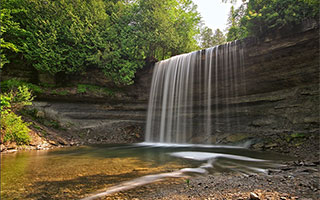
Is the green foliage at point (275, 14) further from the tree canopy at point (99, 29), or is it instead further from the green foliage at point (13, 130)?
the green foliage at point (13, 130)

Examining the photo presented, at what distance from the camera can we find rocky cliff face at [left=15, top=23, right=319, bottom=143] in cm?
916

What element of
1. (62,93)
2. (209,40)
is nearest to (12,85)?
(62,93)

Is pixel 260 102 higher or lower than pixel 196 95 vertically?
lower

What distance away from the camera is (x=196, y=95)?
13719 millimetres

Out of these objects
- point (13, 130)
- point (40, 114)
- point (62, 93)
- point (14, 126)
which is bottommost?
point (13, 130)

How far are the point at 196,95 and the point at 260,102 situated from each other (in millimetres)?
4532

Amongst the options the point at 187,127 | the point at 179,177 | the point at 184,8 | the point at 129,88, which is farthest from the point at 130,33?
the point at 179,177

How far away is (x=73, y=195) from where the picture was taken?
290cm

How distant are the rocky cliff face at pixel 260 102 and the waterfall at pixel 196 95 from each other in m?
0.25

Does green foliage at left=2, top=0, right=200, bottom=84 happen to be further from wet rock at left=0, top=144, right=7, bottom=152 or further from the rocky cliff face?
wet rock at left=0, top=144, right=7, bottom=152

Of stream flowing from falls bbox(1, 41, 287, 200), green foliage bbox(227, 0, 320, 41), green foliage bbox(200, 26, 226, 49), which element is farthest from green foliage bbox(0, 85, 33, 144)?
green foliage bbox(200, 26, 226, 49)

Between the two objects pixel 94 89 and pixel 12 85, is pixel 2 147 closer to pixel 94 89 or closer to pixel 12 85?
pixel 12 85

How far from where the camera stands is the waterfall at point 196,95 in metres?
12.1

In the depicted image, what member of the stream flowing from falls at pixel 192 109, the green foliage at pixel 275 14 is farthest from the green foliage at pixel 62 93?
the green foliage at pixel 275 14
